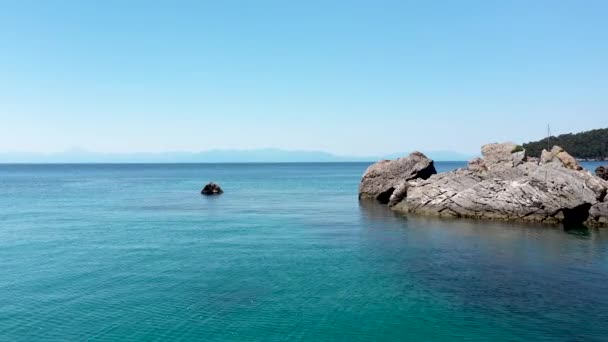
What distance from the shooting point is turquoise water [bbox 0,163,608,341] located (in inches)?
994

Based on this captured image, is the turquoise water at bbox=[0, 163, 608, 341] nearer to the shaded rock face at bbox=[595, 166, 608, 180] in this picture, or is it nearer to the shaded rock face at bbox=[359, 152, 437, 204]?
the shaded rock face at bbox=[359, 152, 437, 204]

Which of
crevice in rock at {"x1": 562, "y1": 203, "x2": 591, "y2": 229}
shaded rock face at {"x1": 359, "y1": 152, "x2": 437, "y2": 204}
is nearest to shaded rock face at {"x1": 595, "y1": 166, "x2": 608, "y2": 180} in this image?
shaded rock face at {"x1": 359, "y1": 152, "x2": 437, "y2": 204}

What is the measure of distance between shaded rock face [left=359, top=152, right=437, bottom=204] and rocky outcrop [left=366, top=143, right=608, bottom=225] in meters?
6.65

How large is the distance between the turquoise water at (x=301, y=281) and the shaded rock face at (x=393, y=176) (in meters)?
19.2

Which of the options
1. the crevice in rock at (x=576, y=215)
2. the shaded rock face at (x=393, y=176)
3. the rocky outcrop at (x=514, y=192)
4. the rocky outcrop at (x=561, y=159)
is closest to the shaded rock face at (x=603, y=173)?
the rocky outcrop at (x=561, y=159)

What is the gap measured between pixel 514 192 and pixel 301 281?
122ft

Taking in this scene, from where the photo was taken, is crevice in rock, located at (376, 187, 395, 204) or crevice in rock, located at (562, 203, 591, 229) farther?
crevice in rock, located at (376, 187, 395, 204)

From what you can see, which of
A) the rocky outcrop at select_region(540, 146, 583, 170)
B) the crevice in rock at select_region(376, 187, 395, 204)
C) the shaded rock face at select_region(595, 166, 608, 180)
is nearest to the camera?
the rocky outcrop at select_region(540, 146, 583, 170)

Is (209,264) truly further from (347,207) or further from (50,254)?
(347,207)

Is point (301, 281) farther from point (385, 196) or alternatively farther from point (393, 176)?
point (385, 196)

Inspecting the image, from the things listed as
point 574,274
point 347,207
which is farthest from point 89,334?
point 347,207

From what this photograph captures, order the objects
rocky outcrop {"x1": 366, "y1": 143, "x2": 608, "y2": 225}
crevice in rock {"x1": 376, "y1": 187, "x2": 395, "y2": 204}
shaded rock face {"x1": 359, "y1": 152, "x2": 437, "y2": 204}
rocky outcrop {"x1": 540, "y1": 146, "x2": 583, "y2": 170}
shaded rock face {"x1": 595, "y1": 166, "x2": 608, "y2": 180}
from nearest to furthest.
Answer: rocky outcrop {"x1": 366, "y1": 143, "x2": 608, "y2": 225}
rocky outcrop {"x1": 540, "y1": 146, "x2": 583, "y2": 170}
shaded rock face {"x1": 359, "y1": 152, "x2": 437, "y2": 204}
crevice in rock {"x1": 376, "y1": 187, "x2": 395, "y2": 204}
shaded rock face {"x1": 595, "y1": 166, "x2": 608, "y2": 180}

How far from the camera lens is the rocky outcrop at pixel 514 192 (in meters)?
57.6

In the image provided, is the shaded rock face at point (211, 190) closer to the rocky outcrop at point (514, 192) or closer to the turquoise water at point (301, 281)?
the turquoise water at point (301, 281)
